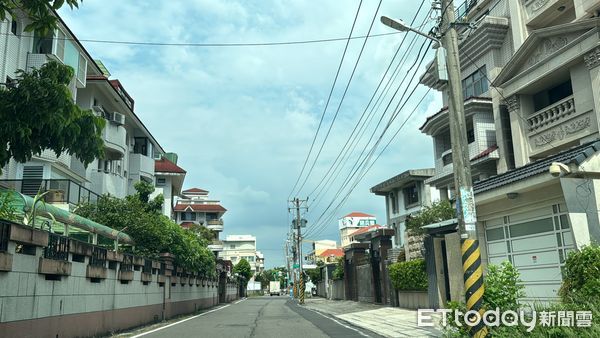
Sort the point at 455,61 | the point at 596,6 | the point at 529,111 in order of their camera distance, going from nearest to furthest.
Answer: the point at 455,61 < the point at 596,6 < the point at 529,111

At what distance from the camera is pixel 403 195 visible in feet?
138

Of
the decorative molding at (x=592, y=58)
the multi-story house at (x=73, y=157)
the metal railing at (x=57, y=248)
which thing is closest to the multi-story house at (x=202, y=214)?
the multi-story house at (x=73, y=157)

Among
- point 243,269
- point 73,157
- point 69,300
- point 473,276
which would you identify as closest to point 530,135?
point 473,276

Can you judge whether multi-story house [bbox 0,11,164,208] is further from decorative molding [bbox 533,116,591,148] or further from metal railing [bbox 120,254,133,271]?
decorative molding [bbox 533,116,591,148]

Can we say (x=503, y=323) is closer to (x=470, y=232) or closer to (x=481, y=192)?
(x=470, y=232)

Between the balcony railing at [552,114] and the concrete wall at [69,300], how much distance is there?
54.1 ft

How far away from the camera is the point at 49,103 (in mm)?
6805

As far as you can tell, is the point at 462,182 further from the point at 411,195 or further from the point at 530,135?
the point at 411,195

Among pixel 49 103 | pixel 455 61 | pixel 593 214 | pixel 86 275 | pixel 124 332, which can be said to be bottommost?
Answer: pixel 124 332

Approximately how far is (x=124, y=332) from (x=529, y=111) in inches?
707

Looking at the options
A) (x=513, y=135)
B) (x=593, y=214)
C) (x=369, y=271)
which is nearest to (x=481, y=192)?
(x=593, y=214)

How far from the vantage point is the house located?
3844cm

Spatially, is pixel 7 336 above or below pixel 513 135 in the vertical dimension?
below

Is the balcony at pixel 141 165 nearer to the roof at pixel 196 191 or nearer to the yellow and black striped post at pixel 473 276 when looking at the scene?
the yellow and black striped post at pixel 473 276
